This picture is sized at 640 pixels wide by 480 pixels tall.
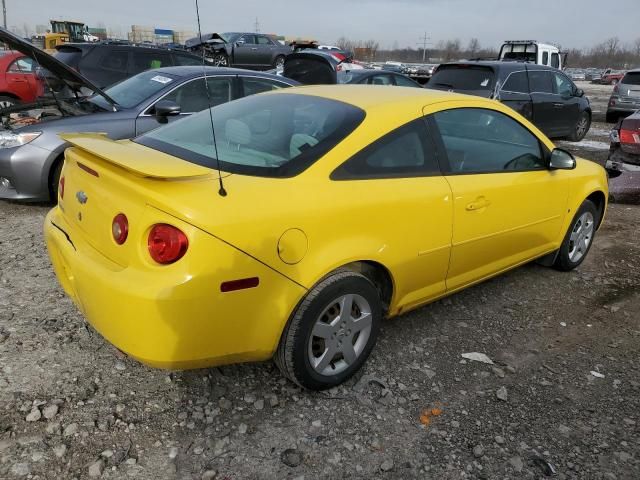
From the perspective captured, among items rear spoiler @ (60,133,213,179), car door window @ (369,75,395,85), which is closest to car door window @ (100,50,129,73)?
car door window @ (369,75,395,85)

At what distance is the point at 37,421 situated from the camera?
237 cm

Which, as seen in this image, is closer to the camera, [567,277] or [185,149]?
[185,149]

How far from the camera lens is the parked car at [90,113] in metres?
5.07

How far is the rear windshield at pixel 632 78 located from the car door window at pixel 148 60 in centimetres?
1173

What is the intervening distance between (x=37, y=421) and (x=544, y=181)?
3406 mm

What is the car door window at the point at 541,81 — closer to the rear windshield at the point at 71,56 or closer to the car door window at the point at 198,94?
the car door window at the point at 198,94

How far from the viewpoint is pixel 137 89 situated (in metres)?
6.04

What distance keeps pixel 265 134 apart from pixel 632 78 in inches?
572

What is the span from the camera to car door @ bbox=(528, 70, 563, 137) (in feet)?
31.9

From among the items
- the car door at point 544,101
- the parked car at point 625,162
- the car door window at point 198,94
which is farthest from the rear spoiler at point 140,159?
the car door at point 544,101

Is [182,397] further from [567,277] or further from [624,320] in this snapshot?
[567,277]

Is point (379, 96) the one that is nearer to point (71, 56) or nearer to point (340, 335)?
point (340, 335)

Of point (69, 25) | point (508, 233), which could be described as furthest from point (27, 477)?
point (69, 25)

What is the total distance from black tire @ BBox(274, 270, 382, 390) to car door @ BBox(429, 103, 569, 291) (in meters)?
0.83
